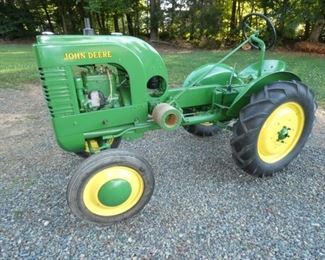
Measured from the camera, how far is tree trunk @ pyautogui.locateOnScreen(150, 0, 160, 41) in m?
13.7

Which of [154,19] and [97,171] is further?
[154,19]

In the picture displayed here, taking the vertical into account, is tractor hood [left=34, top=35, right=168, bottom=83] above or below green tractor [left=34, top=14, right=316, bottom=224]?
above

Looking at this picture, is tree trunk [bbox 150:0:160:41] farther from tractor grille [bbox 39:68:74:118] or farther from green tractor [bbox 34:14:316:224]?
tractor grille [bbox 39:68:74:118]

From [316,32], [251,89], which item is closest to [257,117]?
[251,89]

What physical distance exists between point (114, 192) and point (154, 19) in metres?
13.1

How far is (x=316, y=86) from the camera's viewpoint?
18.8ft

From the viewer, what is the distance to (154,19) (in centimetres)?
1398

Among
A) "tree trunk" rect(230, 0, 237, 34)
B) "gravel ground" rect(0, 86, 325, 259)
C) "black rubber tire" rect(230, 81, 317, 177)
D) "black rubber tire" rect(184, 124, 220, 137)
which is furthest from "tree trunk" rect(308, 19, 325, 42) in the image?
"black rubber tire" rect(230, 81, 317, 177)

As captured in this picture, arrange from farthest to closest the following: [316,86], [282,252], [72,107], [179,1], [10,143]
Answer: [179,1], [316,86], [10,143], [72,107], [282,252]

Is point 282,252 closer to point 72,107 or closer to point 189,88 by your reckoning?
point 189,88

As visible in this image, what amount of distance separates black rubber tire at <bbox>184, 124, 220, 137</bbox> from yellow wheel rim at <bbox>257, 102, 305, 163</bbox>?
2.99 feet

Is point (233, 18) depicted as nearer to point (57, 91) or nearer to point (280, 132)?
point (280, 132)

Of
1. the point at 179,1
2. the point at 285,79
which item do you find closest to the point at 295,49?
the point at 179,1

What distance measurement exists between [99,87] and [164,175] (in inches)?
42.1
